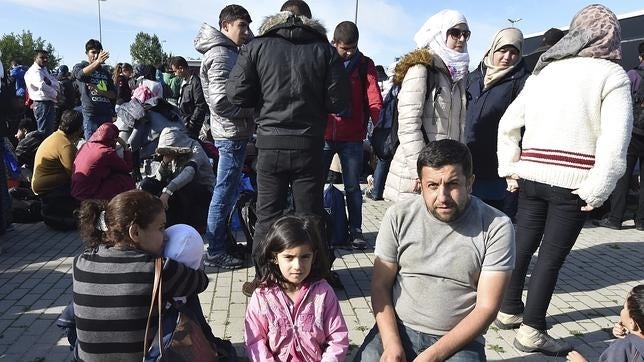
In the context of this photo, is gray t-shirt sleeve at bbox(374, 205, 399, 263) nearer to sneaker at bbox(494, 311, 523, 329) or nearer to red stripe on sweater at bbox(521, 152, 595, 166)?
red stripe on sweater at bbox(521, 152, 595, 166)

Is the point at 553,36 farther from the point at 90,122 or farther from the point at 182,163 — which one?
the point at 90,122

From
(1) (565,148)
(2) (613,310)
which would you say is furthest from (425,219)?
(2) (613,310)

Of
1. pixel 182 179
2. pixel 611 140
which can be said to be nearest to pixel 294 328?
pixel 611 140

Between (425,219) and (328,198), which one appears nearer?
(425,219)

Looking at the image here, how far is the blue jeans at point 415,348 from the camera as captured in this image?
7.63 ft

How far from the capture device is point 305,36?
3.37 metres

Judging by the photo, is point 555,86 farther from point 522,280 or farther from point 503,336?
point 503,336

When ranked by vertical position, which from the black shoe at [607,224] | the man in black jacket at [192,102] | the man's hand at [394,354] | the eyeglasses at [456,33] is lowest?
the black shoe at [607,224]

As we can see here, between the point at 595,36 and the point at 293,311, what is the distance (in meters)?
2.09

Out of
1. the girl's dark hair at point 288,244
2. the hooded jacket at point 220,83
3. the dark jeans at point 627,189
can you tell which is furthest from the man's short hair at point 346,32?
→ the dark jeans at point 627,189

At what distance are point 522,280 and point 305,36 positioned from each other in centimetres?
203

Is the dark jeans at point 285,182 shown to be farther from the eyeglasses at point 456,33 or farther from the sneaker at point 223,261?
the eyeglasses at point 456,33

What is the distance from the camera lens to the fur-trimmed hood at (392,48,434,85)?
353 centimetres

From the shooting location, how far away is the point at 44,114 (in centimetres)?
955
